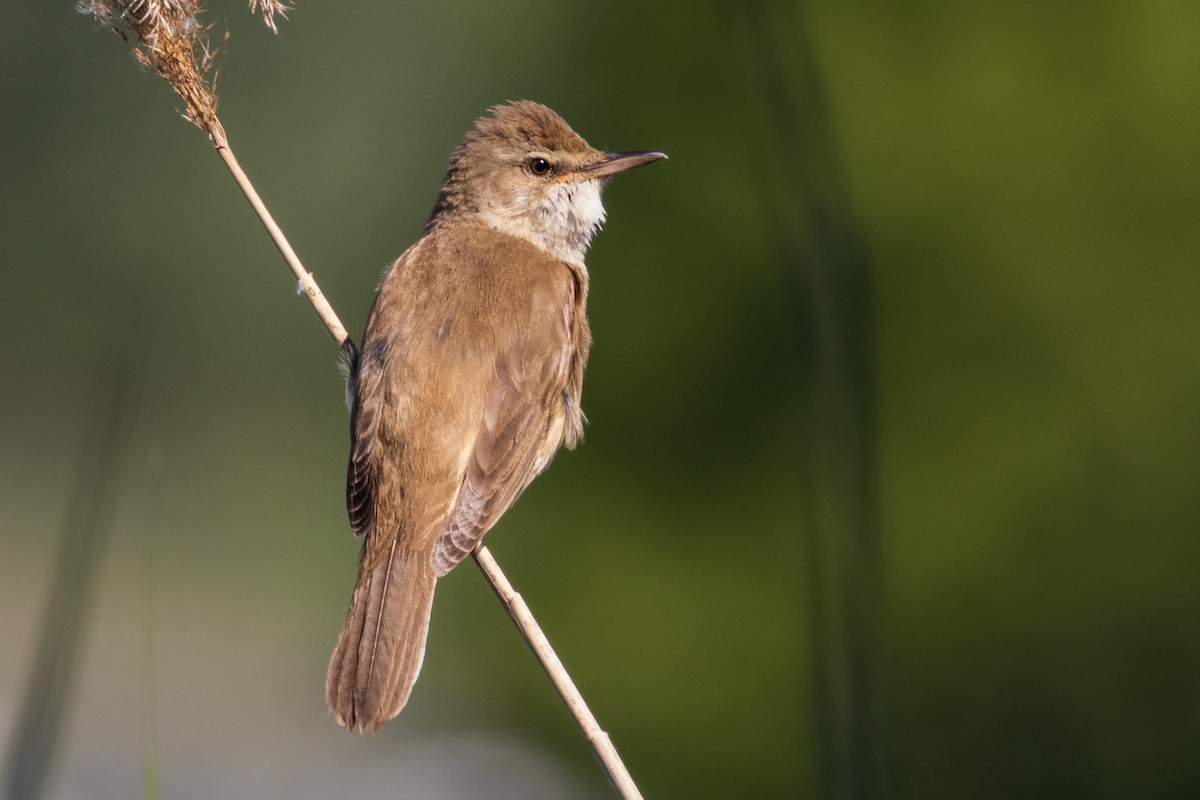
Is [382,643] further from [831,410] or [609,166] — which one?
[609,166]

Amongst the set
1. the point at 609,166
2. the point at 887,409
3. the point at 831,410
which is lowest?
the point at 887,409

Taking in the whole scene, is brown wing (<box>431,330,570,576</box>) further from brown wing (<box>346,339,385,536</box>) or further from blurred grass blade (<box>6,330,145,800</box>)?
blurred grass blade (<box>6,330,145,800</box>)

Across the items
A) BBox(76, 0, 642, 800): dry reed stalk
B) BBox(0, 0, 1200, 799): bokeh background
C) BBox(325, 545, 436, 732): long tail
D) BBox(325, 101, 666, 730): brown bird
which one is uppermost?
BBox(76, 0, 642, 800): dry reed stalk

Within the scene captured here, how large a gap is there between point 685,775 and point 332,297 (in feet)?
8.94

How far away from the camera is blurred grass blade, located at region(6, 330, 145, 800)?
2221 mm

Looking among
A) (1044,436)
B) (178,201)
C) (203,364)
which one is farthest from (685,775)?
(178,201)

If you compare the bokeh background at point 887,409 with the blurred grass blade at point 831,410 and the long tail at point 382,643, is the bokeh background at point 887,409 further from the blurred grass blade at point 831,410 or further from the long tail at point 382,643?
the long tail at point 382,643

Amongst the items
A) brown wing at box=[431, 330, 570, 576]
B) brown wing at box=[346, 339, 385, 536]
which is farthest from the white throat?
brown wing at box=[346, 339, 385, 536]

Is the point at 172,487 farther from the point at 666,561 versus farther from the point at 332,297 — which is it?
the point at 666,561

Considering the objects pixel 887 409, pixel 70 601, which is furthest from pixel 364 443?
pixel 887 409

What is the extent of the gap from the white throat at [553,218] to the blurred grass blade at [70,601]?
1.06m

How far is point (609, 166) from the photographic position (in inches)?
134

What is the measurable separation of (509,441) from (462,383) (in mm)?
166

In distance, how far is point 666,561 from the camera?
14.6 feet
